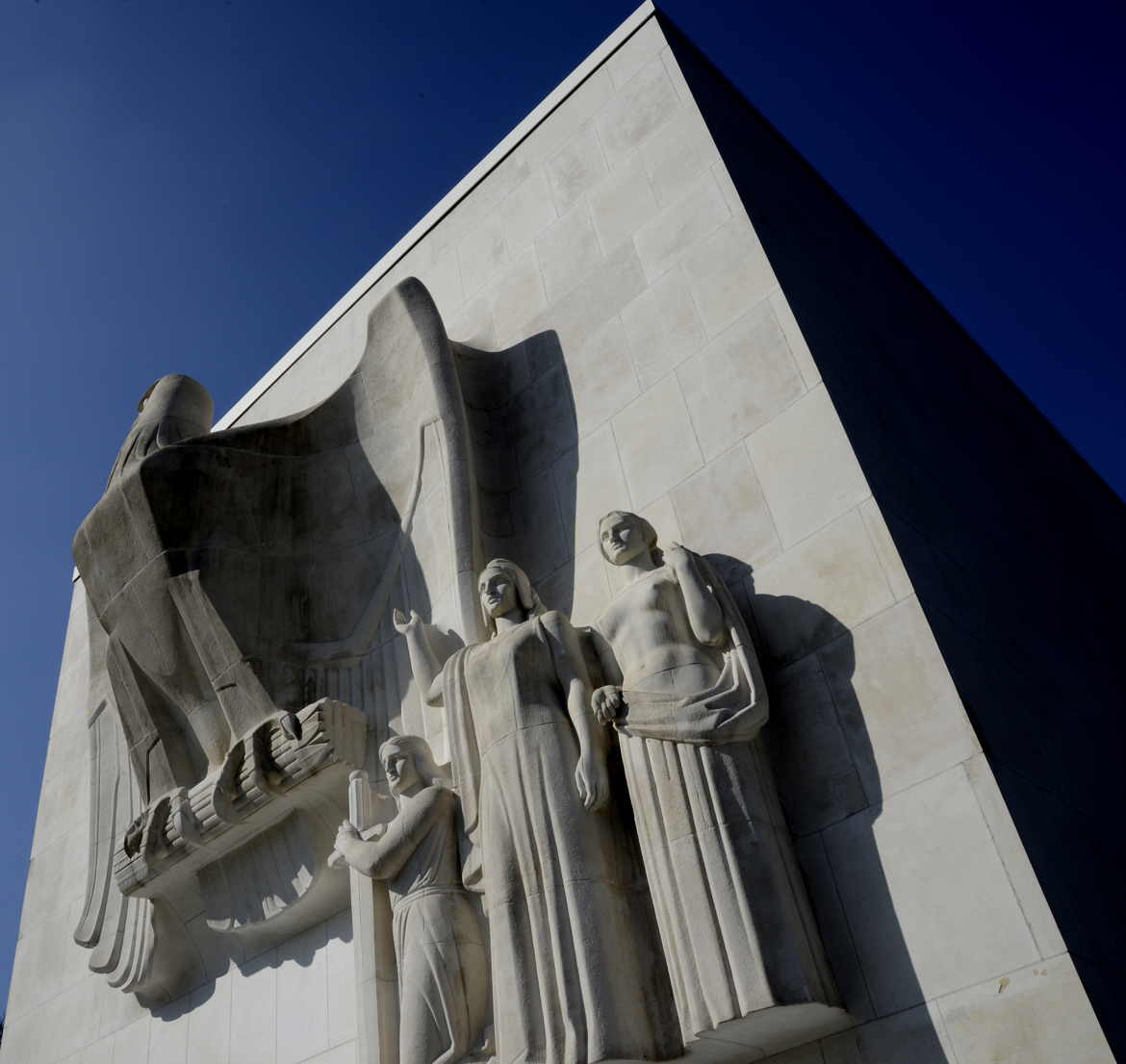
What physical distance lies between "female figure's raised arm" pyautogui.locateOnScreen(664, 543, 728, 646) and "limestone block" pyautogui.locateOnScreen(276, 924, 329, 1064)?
3460 millimetres

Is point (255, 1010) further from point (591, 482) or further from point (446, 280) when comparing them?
point (446, 280)

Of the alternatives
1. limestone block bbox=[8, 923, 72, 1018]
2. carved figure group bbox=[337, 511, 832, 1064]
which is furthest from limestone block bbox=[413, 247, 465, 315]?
limestone block bbox=[8, 923, 72, 1018]

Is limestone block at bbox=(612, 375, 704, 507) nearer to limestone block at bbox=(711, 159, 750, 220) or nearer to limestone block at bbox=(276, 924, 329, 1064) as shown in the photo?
limestone block at bbox=(711, 159, 750, 220)

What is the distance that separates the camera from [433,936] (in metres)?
5.30

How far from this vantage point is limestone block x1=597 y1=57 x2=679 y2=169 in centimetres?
801

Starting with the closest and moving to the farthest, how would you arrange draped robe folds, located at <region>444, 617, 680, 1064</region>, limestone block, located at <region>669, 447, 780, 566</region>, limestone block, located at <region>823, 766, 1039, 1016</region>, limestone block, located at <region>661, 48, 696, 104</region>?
1. limestone block, located at <region>823, 766, 1039, 1016</region>
2. draped robe folds, located at <region>444, 617, 680, 1064</region>
3. limestone block, located at <region>669, 447, 780, 566</region>
4. limestone block, located at <region>661, 48, 696, 104</region>

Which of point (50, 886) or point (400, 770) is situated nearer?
point (400, 770)

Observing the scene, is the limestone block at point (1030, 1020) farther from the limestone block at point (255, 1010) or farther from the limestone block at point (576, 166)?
the limestone block at point (576, 166)

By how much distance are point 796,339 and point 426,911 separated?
358 cm

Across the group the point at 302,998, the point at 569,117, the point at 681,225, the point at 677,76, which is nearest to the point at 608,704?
the point at 302,998

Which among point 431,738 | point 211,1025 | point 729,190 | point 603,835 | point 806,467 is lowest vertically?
point 603,835

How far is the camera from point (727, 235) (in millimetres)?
6848

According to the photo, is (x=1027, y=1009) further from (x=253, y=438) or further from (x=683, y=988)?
(x=253, y=438)

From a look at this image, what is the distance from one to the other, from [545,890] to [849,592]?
77.0 inches
